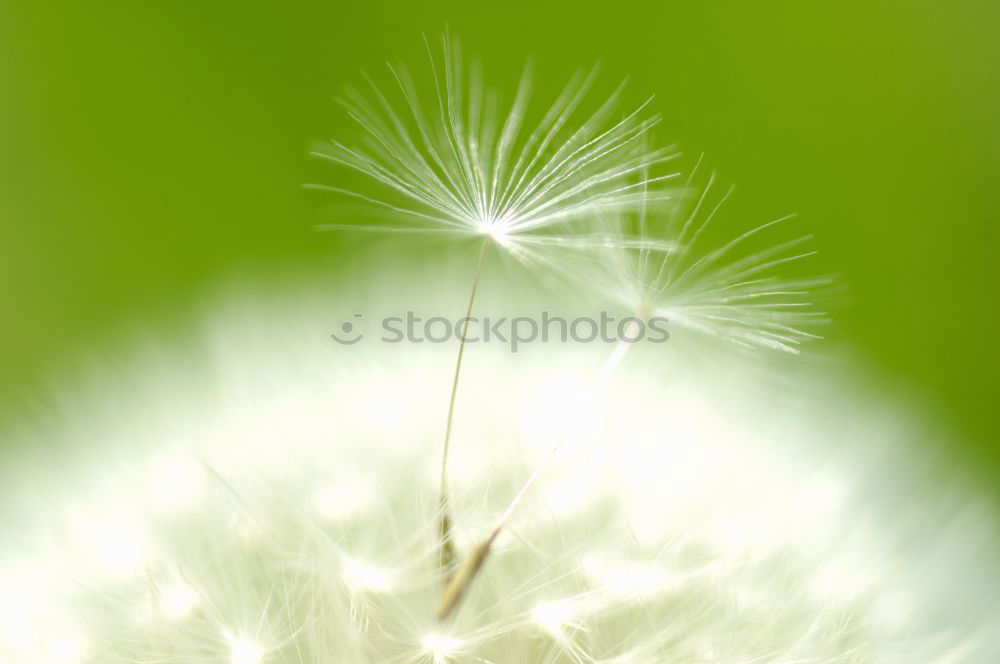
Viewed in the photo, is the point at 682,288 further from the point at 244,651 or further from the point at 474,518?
the point at 244,651

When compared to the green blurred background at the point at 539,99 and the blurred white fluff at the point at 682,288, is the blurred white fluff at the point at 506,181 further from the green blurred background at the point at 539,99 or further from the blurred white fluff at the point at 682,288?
the green blurred background at the point at 539,99

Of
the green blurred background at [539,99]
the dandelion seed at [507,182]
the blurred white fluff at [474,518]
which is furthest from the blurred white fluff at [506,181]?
the green blurred background at [539,99]

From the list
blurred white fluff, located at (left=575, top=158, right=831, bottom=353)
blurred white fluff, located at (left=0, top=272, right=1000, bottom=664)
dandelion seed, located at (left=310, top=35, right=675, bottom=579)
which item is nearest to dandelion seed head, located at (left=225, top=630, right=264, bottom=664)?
blurred white fluff, located at (left=0, top=272, right=1000, bottom=664)

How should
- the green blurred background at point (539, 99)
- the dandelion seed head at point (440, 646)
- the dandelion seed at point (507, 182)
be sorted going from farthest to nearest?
1. the green blurred background at point (539, 99)
2. the dandelion seed at point (507, 182)
3. the dandelion seed head at point (440, 646)

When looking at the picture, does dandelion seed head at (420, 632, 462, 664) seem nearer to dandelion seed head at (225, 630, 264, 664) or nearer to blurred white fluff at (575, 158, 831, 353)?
dandelion seed head at (225, 630, 264, 664)

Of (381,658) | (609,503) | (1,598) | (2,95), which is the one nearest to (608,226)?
(609,503)
